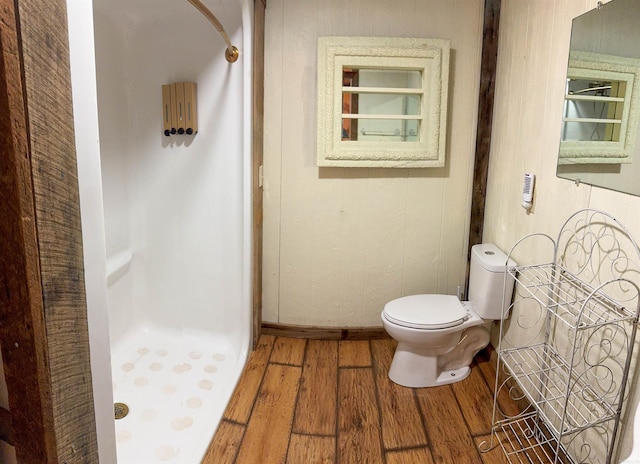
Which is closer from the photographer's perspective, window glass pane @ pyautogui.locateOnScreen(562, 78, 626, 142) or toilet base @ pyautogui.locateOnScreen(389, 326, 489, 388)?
window glass pane @ pyautogui.locateOnScreen(562, 78, 626, 142)

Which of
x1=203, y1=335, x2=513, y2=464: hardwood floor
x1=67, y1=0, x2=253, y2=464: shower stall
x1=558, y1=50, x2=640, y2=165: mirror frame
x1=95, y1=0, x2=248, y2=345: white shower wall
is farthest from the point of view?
x1=95, y1=0, x2=248, y2=345: white shower wall

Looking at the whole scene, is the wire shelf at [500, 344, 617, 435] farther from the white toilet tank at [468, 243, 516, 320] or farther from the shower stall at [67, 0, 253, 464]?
the shower stall at [67, 0, 253, 464]

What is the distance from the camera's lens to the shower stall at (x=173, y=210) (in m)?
2.27

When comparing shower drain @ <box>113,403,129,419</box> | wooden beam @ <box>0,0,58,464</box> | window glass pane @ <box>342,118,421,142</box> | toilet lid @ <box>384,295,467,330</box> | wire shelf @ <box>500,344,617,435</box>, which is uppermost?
window glass pane @ <box>342,118,421,142</box>

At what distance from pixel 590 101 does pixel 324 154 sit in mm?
1277

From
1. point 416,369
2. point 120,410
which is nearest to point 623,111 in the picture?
point 416,369

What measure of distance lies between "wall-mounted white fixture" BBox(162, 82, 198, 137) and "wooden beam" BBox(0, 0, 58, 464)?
178 cm

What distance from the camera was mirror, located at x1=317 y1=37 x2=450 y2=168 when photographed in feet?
7.77

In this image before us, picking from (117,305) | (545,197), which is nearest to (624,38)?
(545,197)

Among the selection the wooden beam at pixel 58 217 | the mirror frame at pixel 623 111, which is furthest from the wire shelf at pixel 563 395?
the wooden beam at pixel 58 217

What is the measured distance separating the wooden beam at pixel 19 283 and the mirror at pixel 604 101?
1.60 metres

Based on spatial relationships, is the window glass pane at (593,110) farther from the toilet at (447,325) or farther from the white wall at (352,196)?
the white wall at (352,196)

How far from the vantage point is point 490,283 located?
7.18 feet

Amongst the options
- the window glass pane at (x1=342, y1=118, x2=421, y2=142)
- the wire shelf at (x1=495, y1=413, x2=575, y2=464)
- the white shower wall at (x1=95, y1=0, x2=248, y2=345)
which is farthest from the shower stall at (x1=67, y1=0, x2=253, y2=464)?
the wire shelf at (x1=495, y1=413, x2=575, y2=464)
